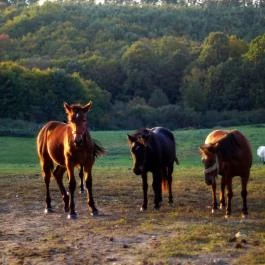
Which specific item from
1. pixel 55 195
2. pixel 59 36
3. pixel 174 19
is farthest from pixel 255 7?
pixel 55 195

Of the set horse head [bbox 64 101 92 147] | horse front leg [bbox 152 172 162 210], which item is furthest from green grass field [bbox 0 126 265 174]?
horse head [bbox 64 101 92 147]

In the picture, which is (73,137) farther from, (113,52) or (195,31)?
(195,31)

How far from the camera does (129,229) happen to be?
1031 cm

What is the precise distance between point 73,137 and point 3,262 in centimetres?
372

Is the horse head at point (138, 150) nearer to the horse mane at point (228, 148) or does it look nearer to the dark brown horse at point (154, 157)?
the dark brown horse at point (154, 157)

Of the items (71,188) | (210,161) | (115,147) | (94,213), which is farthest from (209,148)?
(115,147)

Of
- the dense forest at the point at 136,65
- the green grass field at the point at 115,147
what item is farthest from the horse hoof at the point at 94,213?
the dense forest at the point at 136,65

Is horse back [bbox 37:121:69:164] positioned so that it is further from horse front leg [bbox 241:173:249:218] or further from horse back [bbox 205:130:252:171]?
horse front leg [bbox 241:173:249:218]

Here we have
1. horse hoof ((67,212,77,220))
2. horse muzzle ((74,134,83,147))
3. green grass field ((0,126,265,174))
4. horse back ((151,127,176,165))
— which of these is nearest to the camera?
horse muzzle ((74,134,83,147))

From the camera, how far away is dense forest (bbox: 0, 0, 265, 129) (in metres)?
60.8

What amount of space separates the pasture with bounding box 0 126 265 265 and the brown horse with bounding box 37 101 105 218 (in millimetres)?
553

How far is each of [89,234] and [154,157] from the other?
3.25 metres

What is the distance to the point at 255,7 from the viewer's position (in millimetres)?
119750

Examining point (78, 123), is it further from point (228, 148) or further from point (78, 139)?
point (228, 148)
